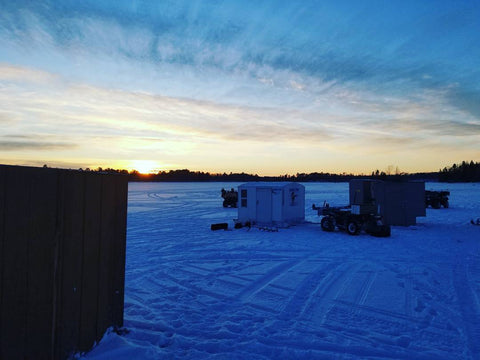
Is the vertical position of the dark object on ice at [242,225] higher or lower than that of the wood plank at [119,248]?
lower

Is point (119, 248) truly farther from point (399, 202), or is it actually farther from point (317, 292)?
point (399, 202)

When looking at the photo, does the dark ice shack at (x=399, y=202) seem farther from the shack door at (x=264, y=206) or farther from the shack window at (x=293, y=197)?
the shack door at (x=264, y=206)

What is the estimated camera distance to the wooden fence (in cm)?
359

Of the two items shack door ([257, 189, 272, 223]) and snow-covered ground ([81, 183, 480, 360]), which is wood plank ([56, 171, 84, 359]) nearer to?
snow-covered ground ([81, 183, 480, 360])

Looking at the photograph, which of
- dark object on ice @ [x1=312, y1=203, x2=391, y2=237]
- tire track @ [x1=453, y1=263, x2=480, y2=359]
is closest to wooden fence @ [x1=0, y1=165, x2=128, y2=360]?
tire track @ [x1=453, y1=263, x2=480, y2=359]

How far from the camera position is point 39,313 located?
386cm

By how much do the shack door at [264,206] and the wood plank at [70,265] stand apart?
1613 cm

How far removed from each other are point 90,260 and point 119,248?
2.18 feet

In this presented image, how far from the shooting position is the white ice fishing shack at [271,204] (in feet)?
65.2

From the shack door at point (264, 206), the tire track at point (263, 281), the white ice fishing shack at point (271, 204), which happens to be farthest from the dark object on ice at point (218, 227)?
the tire track at point (263, 281)

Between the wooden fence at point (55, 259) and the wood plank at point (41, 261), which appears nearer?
the wooden fence at point (55, 259)

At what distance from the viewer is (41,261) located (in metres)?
3.87

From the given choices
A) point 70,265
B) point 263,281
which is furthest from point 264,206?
point 70,265

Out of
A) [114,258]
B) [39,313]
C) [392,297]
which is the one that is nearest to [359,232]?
[392,297]
